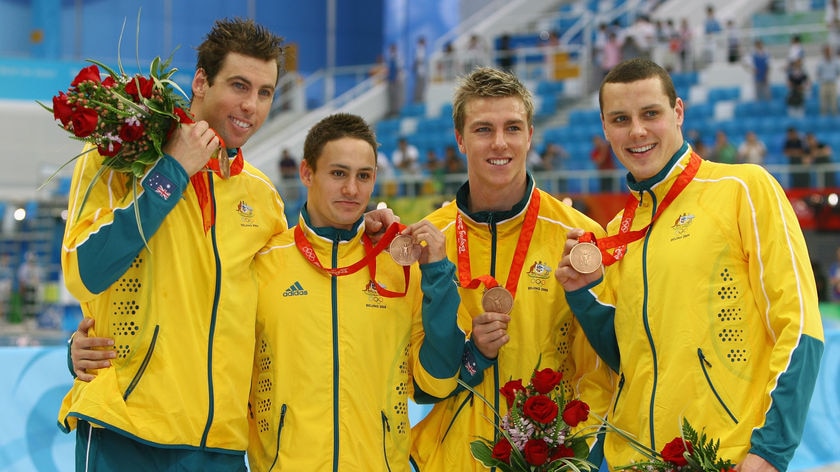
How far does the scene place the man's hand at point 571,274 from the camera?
3.41 m

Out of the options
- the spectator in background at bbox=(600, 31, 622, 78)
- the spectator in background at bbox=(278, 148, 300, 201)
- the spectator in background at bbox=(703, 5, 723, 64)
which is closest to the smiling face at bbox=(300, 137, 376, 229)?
the spectator in background at bbox=(278, 148, 300, 201)

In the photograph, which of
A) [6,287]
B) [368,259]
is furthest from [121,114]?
[6,287]

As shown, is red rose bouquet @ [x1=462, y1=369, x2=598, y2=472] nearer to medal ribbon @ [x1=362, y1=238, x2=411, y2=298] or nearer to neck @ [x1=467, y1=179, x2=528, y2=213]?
medal ribbon @ [x1=362, y1=238, x2=411, y2=298]

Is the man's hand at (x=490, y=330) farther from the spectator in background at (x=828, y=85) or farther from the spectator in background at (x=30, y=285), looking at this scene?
the spectator in background at (x=30, y=285)

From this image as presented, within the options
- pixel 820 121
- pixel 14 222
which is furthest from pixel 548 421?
pixel 14 222

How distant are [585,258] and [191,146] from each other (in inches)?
54.6

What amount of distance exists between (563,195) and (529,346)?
10291 millimetres

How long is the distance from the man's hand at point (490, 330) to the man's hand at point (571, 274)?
240mm

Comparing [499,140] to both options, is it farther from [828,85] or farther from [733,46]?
[733,46]

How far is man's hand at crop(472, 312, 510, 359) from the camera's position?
341cm

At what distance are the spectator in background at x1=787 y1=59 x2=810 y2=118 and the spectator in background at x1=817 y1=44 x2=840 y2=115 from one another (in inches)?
10.4

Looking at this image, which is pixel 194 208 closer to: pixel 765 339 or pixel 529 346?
pixel 529 346

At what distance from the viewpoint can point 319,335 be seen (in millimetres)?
3406

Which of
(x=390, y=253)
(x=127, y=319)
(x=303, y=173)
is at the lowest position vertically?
(x=127, y=319)
